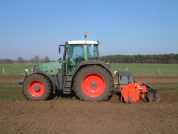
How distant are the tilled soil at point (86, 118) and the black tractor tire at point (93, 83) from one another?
1.06 ft

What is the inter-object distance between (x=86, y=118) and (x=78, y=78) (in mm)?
1807

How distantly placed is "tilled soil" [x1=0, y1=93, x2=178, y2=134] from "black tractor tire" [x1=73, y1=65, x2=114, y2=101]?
1.06 ft

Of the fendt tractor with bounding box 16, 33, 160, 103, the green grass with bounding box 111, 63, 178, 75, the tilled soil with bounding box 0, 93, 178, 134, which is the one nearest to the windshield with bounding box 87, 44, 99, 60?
the fendt tractor with bounding box 16, 33, 160, 103

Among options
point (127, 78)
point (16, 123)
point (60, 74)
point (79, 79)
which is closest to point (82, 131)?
point (16, 123)

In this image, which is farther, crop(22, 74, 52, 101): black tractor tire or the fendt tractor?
crop(22, 74, 52, 101): black tractor tire

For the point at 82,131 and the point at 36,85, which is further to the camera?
the point at 36,85

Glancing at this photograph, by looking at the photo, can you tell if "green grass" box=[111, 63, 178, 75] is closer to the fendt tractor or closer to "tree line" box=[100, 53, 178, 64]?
the fendt tractor

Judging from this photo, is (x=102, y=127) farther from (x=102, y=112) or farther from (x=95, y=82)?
(x=95, y=82)

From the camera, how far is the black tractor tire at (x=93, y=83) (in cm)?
580

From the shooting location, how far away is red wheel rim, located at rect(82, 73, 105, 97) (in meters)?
5.96

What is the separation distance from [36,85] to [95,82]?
237 cm

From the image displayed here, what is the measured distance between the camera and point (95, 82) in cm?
598

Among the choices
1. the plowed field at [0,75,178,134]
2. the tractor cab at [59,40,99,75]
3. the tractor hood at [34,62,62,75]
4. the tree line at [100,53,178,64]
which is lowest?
the plowed field at [0,75,178,134]

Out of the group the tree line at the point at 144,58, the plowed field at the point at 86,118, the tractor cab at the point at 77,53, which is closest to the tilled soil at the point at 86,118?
the plowed field at the point at 86,118
